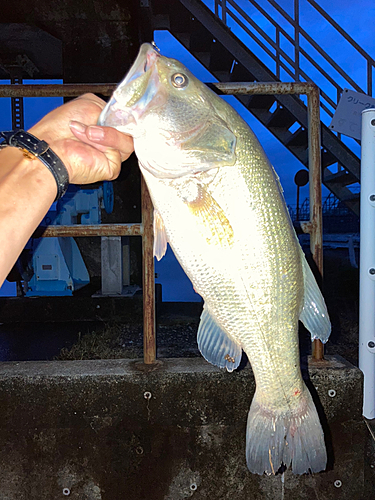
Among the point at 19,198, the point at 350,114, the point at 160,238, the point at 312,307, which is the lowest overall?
the point at 312,307

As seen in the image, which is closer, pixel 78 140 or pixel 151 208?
pixel 78 140

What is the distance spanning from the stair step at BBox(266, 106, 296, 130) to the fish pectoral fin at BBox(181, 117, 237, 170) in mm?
6240

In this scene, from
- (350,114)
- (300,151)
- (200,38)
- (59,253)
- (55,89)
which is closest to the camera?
(55,89)

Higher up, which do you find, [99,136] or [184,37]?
[184,37]

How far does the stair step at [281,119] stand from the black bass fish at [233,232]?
624cm

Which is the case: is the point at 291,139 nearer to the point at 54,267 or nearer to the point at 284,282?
the point at 54,267

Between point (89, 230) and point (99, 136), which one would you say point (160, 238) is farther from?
point (89, 230)

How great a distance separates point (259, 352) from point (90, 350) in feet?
13.5

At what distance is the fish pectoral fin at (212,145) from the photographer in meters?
1.39

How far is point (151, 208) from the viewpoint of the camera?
7.82 feet

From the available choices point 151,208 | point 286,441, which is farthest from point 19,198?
point 286,441

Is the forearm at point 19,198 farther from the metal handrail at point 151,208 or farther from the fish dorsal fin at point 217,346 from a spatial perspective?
the metal handrail at point 151,208

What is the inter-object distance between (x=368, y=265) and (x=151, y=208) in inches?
61.0

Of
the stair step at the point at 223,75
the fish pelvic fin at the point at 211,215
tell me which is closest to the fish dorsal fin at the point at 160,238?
the fish pelvic fin at the point at 211,215
